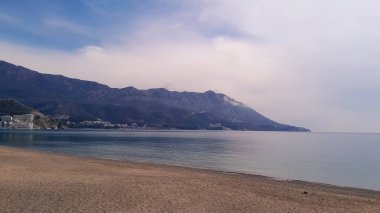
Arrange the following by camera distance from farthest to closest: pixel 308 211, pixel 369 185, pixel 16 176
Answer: pixel 369 185
pixel 16 176
pixel 308 211

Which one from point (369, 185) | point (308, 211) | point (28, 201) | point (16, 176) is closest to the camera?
point (28, 201)

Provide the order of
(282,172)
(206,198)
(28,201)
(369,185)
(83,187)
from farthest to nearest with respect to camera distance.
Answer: (282,172), (369,185), (83,187), (206,198), (28,201)

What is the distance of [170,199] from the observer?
17.7m

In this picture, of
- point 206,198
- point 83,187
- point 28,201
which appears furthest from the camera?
point 83,187

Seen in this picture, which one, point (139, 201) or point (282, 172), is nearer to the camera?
point (139, 201)

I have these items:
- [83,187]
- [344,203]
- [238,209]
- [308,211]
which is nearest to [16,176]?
[83,187]

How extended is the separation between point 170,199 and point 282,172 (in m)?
26.1

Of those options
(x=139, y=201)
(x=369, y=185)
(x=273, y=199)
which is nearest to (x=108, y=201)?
(x=139, y=201)

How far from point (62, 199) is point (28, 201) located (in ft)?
4.30

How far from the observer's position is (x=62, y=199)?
1644 cm

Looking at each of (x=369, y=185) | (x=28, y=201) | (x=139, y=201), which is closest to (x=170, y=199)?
(x=139, y=201)

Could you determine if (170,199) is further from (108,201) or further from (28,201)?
(28,201)

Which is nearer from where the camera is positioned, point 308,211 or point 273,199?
point 308,211

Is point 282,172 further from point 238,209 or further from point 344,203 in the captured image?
point 238,209
